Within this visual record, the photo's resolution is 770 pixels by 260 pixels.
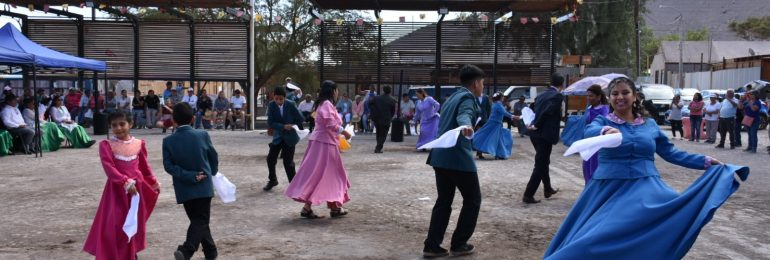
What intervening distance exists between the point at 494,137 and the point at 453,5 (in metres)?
11.8

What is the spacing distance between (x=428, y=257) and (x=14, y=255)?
355 centimetres

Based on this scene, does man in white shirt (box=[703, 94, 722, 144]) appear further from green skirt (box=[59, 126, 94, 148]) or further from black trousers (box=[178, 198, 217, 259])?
black trousers (box=[178, 198, 217, 259])

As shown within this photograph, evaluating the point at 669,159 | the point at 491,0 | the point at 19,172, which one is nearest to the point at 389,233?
the point at 669,159

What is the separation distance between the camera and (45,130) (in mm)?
16953

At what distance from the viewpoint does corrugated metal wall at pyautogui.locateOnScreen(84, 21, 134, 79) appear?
24938 mm

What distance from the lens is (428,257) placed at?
6.42m

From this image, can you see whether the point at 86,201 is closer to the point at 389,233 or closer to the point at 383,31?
the point at 389,233

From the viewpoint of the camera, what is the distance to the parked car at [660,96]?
2905 centimetres

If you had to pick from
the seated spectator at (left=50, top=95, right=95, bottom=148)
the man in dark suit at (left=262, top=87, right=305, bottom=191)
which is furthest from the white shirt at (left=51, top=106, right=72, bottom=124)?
the man in dark suit at (left=262, top=87, right=305, bottom=191)

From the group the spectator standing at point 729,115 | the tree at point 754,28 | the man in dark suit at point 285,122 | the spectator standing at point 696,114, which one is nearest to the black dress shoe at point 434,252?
the man in dark suit at point 285,122

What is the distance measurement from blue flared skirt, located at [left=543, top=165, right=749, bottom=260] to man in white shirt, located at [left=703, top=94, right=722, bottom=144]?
1787 cm

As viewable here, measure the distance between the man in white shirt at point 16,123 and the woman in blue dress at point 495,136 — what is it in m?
9.88

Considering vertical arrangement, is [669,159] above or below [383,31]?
below

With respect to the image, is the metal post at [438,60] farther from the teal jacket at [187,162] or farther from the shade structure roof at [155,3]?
the teal jacket at [187,162]
